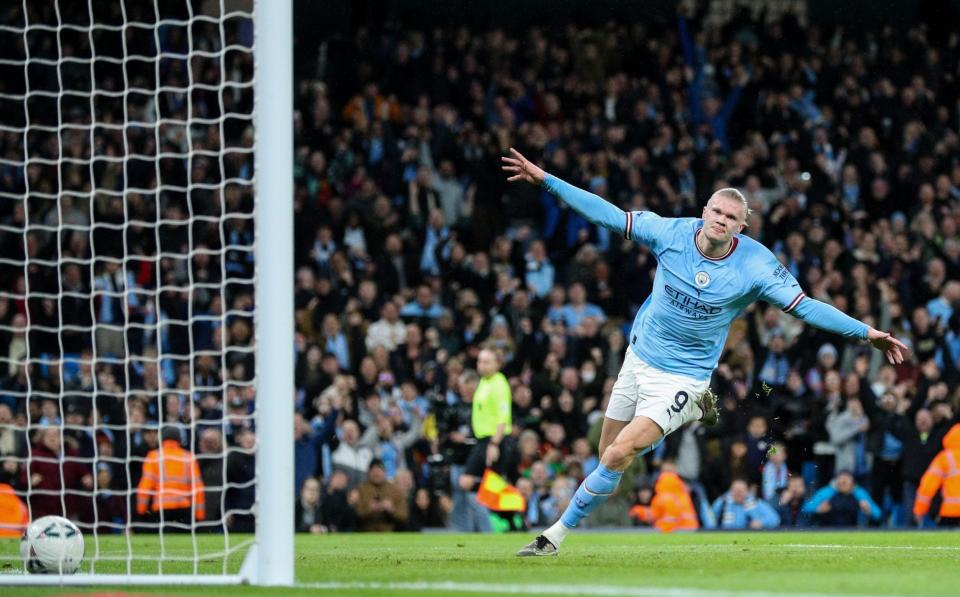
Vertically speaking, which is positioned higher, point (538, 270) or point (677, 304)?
point (538, 270)

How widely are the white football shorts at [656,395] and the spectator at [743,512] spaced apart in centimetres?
755

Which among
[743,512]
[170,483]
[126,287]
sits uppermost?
[126,287]

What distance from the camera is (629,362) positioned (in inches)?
401

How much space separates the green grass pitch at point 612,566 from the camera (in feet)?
24.4

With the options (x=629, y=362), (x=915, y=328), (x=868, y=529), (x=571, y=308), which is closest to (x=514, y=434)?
(x=571, y=308)

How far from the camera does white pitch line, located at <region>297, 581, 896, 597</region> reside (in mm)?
7007

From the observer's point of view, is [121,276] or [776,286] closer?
[776,286]

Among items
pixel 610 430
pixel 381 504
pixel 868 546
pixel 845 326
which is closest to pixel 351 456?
pixel 381 504

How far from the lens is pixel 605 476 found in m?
9.95

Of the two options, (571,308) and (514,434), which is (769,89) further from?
(514,434)

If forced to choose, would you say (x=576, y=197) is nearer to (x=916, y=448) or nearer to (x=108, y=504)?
(x=108, y=504)

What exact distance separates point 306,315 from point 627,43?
8259mm

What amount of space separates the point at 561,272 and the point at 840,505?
18.4 feet

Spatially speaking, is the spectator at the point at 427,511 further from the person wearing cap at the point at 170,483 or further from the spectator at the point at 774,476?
the spectator at the point at 774,476
